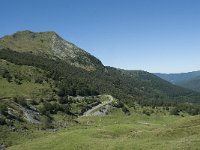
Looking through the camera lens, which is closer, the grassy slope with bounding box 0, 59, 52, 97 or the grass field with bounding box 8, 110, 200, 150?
the grass field with bounding box 8, 110, 200, 150

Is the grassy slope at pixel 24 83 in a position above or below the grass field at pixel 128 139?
above

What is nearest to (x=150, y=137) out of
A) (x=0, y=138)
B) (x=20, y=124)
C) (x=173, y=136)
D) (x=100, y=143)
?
(x=173, y=136)

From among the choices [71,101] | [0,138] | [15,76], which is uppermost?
[15,76]

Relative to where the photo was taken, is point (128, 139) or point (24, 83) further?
point (24, 83)

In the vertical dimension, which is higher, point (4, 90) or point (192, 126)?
point (4, 90)

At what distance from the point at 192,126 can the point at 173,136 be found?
548 centimetres

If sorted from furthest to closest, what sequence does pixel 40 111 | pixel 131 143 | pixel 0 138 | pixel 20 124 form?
1. pixel 40 111
2. pixel 20 124
3. pixel 0 138
4. pixel 131 143

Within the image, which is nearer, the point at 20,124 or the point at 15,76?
the point at 20,124

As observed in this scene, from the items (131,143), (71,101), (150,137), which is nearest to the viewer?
(131,143)

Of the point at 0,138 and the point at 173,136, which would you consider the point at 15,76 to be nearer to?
the point at 0,138

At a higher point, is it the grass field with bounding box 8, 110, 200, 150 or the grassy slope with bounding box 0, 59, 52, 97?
the grassy slope with bounding box 0, 59, 52, 97

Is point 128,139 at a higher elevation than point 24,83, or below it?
below

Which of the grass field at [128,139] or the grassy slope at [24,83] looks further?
the grassy slope at [24,83]

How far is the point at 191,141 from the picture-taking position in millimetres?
48125
